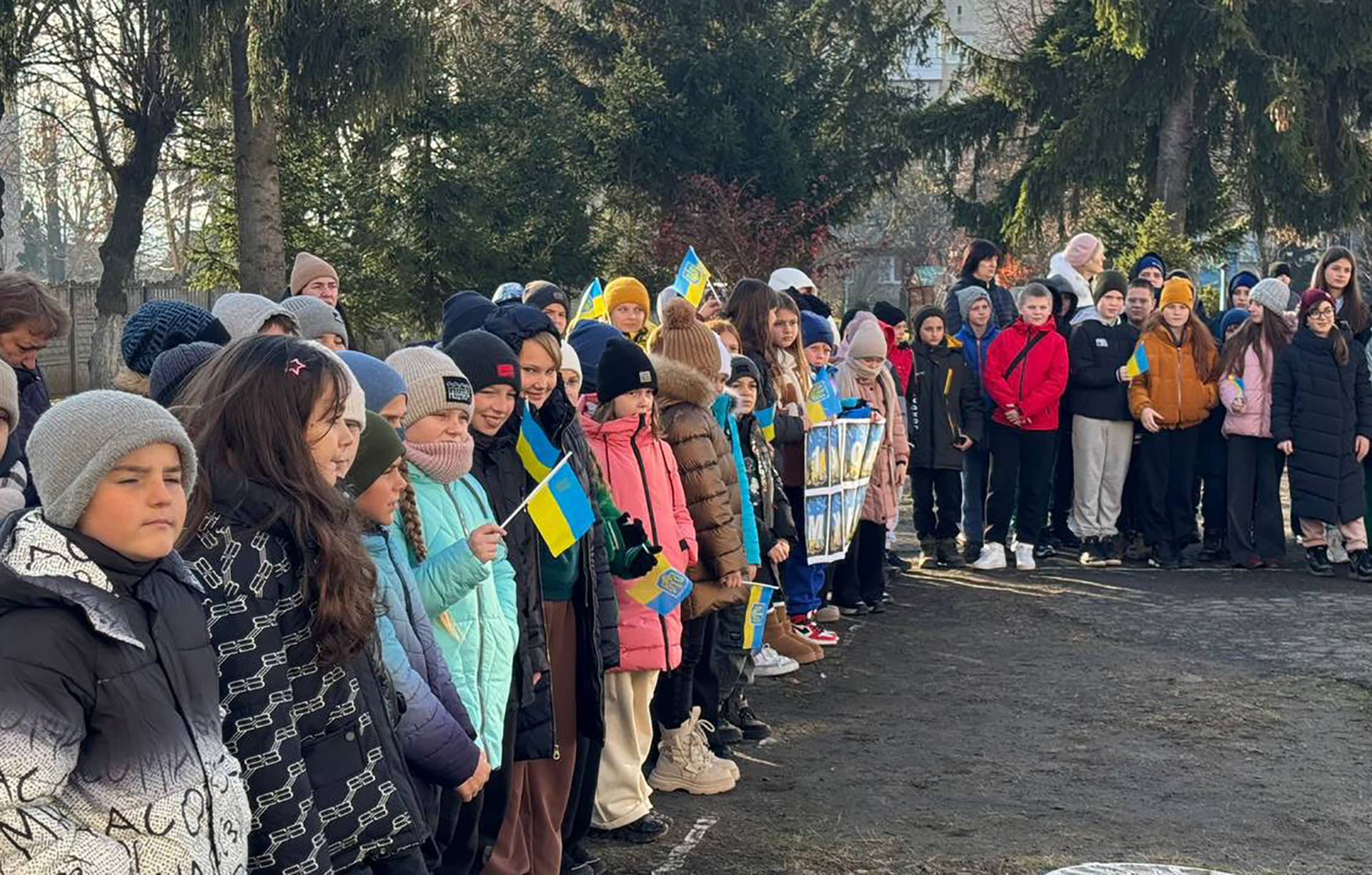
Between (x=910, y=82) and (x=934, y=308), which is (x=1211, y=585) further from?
(x=910, y=82)

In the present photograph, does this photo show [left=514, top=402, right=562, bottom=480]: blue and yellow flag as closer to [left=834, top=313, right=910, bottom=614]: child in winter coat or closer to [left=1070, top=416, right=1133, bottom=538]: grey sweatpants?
[left=834, top=313, right=910, bottom=614]: child in winter coat

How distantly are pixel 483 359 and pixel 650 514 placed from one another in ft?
4.73

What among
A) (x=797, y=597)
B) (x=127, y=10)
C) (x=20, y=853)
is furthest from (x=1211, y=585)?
(x=127, y=10)

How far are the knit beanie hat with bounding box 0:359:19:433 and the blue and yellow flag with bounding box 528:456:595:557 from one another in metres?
1.50

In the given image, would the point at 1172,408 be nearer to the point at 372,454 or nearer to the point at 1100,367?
the point at 1100,367

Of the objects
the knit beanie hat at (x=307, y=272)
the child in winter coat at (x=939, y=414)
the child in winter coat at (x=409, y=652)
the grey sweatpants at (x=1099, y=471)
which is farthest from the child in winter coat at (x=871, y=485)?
the child in winter coat at (x=409, y=652)

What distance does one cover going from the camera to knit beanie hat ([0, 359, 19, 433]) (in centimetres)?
489

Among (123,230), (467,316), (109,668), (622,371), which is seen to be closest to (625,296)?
(467,316)

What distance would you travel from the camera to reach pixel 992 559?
12.7 metres

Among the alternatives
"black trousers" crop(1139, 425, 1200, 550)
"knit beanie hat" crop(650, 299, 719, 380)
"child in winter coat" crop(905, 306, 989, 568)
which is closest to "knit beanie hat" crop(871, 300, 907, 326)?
"child in winter coat" crop(905, 306, 989, 568)

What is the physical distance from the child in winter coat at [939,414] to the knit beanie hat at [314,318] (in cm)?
616

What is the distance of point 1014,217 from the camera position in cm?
2609

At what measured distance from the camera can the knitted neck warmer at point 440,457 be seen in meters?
4.68

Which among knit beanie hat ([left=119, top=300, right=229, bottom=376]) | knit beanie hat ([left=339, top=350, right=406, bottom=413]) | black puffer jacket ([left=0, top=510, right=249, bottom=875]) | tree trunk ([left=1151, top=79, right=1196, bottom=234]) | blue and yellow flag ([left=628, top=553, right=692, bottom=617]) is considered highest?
tree trunk ([left=1151, top=79, right=1196, bottom=234])
